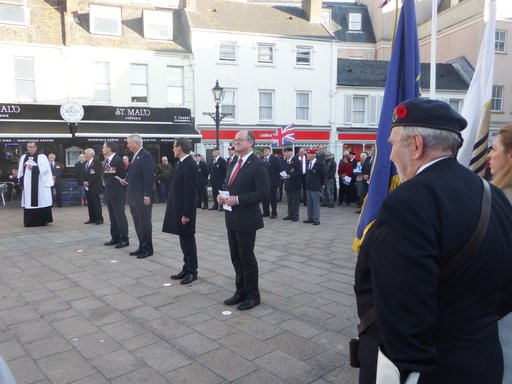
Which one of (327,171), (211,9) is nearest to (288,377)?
(327,171)

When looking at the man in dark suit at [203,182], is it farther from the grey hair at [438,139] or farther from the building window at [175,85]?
the grey hair at [438,139]

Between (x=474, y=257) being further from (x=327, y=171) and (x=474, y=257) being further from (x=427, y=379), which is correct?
(x=327, y=171)

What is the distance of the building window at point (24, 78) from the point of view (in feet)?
59.8

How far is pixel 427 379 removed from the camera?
1.51m

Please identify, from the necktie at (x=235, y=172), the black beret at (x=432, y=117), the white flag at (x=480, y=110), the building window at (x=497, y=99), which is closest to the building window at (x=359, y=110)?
the building window at (x=497, y=99)

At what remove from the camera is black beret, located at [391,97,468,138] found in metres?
1.55

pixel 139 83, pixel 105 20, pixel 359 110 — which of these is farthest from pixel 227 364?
pixel 359 110

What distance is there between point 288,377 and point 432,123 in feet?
7.96

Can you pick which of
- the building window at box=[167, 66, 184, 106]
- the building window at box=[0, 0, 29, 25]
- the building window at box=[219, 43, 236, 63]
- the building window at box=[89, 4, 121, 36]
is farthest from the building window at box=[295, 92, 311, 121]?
the building window at box=[0, 0, 29, 25]

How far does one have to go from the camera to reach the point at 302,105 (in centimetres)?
2445

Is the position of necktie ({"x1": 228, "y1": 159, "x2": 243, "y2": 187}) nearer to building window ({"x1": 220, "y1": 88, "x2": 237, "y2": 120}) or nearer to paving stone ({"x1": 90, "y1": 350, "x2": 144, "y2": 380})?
paving stone ({"x1": 90, "y1": 350, "x2": 144, "y2": 380})

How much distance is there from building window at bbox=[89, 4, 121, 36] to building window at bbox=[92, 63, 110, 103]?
1642 mm

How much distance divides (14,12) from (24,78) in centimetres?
286

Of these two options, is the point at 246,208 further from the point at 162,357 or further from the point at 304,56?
the point at 304,56
